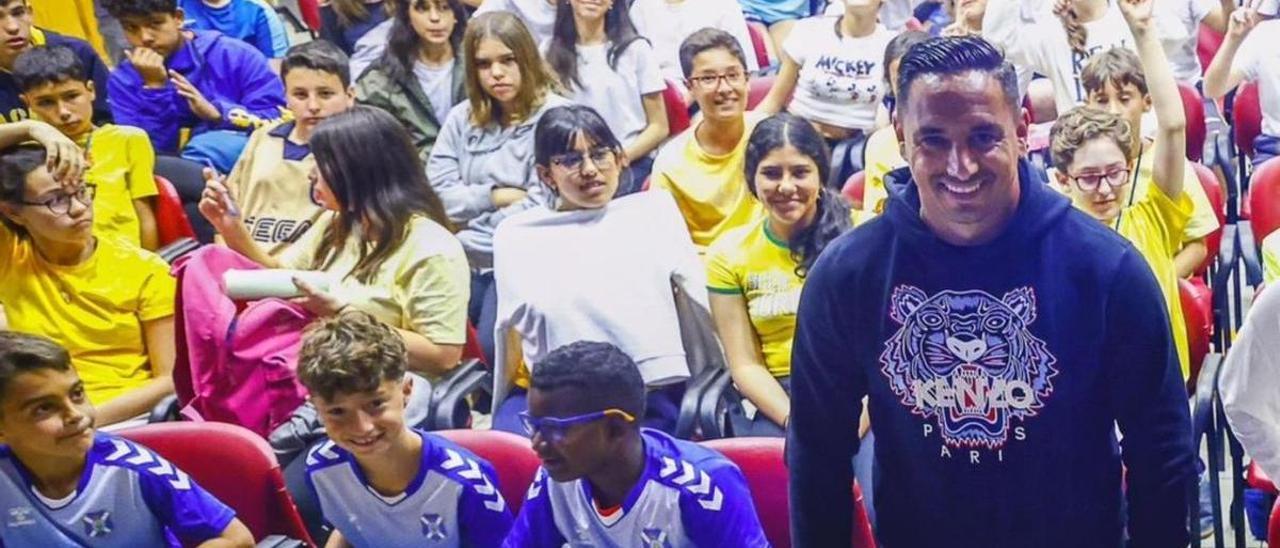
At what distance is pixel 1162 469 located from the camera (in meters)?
1.75

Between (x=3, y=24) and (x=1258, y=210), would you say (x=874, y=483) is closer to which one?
(x=1258, y=210)

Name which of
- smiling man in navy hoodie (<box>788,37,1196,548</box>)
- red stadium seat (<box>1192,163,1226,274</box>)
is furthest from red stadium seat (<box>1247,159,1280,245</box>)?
smiling man in navy hoodie (<box>788,37,1196,548</box>)

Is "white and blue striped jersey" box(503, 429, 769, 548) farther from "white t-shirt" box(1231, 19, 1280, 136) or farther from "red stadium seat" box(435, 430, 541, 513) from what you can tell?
A: "white t-shirt" box(1231, 19, 1280, 136)

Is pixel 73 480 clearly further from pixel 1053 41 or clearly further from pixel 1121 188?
pixel 1053 41

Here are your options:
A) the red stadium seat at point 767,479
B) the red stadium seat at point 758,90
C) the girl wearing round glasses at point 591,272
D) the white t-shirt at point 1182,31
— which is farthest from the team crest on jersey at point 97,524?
the white t-shirt at point 1182,31

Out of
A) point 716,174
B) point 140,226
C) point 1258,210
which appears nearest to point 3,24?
point 140,226

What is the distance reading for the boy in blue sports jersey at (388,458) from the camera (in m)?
2.77

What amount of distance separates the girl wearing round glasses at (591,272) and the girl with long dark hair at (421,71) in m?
1.25

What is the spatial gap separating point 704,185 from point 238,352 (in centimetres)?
131

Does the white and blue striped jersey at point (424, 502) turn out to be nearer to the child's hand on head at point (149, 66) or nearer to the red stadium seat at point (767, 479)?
the red stadium seat at point (767, 479)

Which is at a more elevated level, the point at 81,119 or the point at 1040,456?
the point at 1040,456

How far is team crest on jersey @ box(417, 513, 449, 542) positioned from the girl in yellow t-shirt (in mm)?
741

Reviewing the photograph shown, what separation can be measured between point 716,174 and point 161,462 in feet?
5.70

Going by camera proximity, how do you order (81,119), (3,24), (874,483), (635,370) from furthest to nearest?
(3,24) < (81,119) < (635,370) < (874,483)
